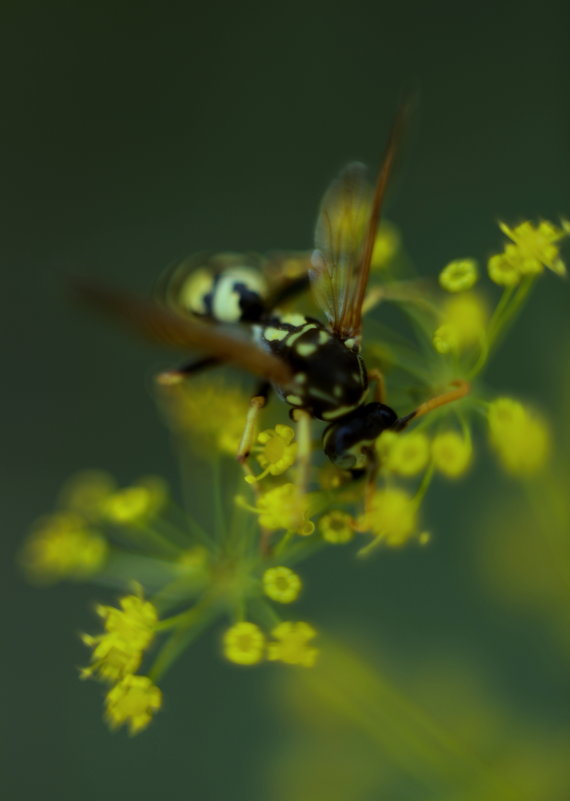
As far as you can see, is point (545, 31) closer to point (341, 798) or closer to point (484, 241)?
point (484, 241)

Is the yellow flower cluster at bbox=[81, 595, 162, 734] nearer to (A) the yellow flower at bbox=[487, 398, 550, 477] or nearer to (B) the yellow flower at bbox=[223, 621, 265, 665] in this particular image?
(B) the yellow flower at bbox=[223, 621, 265, 665]

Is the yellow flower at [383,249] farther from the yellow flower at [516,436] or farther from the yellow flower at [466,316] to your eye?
the yellow flower at [516,436]

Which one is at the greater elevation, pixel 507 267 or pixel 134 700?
pixel 507 267

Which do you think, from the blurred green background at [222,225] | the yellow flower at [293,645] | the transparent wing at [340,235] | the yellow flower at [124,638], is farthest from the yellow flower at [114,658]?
the blurred green background at [222,225]

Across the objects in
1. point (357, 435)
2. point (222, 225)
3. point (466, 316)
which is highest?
point (222, 225)

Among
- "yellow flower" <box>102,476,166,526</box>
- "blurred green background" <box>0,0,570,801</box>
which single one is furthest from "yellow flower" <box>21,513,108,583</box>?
"blurred green background" <box>0,0,570,801</box>

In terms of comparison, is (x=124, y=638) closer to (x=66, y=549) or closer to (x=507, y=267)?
(x=66, y=549)

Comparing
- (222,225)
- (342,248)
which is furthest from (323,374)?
(222,225)
